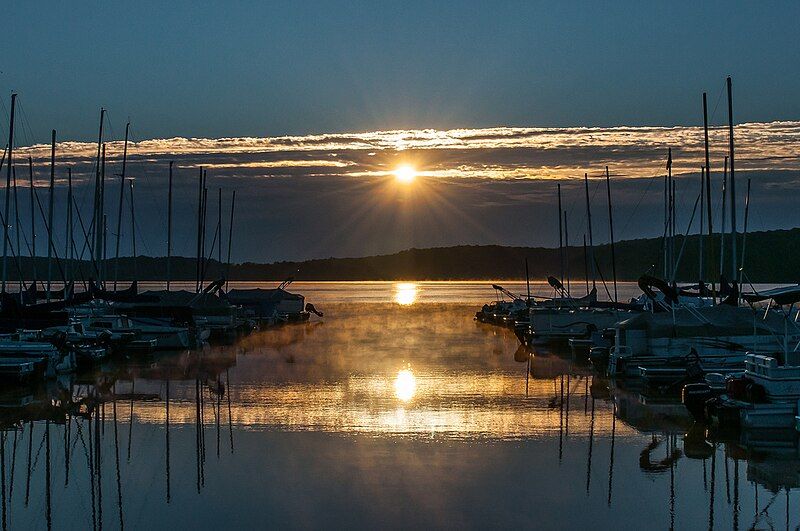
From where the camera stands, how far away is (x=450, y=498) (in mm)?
18438

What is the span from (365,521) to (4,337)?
77.7 feet

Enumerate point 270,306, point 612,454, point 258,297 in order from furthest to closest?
point 258,297 → point 270,306 → point 612,454

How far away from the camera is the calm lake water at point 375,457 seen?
698 inches

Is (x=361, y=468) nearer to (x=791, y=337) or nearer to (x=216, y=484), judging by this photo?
(x=216, y=484)

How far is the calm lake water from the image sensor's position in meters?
17.7

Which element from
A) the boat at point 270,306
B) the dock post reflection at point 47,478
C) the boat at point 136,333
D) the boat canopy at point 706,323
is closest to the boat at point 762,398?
the boat canopy at point 706,323

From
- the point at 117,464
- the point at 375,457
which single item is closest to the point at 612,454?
the point at 375,457

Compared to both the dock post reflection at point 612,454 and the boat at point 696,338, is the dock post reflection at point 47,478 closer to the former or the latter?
the dock post reflection at point 612,454

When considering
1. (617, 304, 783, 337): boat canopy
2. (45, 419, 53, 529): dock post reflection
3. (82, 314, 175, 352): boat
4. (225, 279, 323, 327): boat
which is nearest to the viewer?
(45, 419, 53, 529): dock post reflection

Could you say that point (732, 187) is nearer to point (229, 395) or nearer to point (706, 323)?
point (706, 323)

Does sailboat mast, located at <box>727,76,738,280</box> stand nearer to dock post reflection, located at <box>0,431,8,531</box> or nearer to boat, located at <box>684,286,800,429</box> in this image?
boat, located at <box>684,286,800,429</box>

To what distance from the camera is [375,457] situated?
22.2 meters

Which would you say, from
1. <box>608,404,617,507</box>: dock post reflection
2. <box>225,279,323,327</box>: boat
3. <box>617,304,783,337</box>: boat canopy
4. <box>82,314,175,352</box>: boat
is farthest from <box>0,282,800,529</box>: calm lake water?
<box>225,279,323,327</box>: boat

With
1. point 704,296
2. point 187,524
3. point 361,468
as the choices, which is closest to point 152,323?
point 704,296
